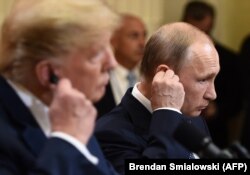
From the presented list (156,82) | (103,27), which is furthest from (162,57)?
(103,27)

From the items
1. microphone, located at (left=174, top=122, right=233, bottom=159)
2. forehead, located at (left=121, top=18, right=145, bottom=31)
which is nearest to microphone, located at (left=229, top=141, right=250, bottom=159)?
microphone, located at (left=174, top=122, right=233, bottom=159)

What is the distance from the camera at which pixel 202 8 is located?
15.4ft

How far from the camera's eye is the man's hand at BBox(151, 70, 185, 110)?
1954mm

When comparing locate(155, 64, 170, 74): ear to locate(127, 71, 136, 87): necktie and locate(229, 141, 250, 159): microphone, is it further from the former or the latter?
locate(127, 71, 136, 87): necktie

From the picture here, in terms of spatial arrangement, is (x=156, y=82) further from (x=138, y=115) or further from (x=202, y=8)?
(x=202, y=8)

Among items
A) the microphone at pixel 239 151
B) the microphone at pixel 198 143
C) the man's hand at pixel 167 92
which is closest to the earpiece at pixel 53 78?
the microphone at pixel 198 143

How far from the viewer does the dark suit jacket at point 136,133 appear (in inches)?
73.4

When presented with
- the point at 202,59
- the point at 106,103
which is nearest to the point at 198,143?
the point at 202,59

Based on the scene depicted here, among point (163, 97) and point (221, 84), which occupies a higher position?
point (163, 97)

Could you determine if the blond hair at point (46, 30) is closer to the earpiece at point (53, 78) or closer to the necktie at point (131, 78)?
the earpiece at point (53, 78)

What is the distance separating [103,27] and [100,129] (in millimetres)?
543

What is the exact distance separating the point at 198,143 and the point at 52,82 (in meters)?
0.34

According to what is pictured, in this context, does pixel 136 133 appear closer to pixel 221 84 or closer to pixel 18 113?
pixel 18 113

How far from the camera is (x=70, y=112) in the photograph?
1.45 metres
